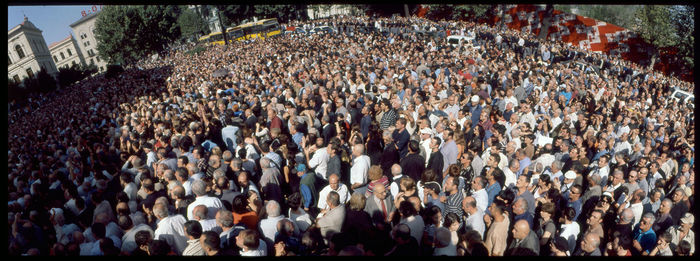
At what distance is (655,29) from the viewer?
75.8ft

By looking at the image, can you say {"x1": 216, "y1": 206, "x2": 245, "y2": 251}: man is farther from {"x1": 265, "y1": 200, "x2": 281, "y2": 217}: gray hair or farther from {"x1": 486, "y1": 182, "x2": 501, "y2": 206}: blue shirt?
{"x1": 486, "y1": 182, "x2": 501, "y2": 206}: blue shirt

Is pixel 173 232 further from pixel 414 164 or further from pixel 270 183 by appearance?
pixel 414 164

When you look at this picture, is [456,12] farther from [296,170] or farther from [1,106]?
[1,106]

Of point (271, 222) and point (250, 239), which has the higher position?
point (250, 239)

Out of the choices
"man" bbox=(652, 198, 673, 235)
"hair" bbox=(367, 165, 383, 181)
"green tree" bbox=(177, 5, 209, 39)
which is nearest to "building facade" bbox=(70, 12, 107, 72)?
"green tree" bbox=(177, 5, 209, 39)

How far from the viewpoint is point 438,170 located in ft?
14.8

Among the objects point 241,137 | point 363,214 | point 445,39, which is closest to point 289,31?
point 445,39

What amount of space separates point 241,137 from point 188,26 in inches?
1998

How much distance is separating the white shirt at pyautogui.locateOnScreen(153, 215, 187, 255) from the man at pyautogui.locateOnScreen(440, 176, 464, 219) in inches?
113

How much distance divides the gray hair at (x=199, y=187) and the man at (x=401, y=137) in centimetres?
299

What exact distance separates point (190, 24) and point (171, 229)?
53.6 m

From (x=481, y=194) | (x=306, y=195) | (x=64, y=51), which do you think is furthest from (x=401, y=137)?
(x=64, y=51)

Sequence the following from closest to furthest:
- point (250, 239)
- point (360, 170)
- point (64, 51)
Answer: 1. point (250, 239)
2. point (360, 170)
3. point (64, 51)

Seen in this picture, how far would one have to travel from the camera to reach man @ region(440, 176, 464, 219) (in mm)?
3531
